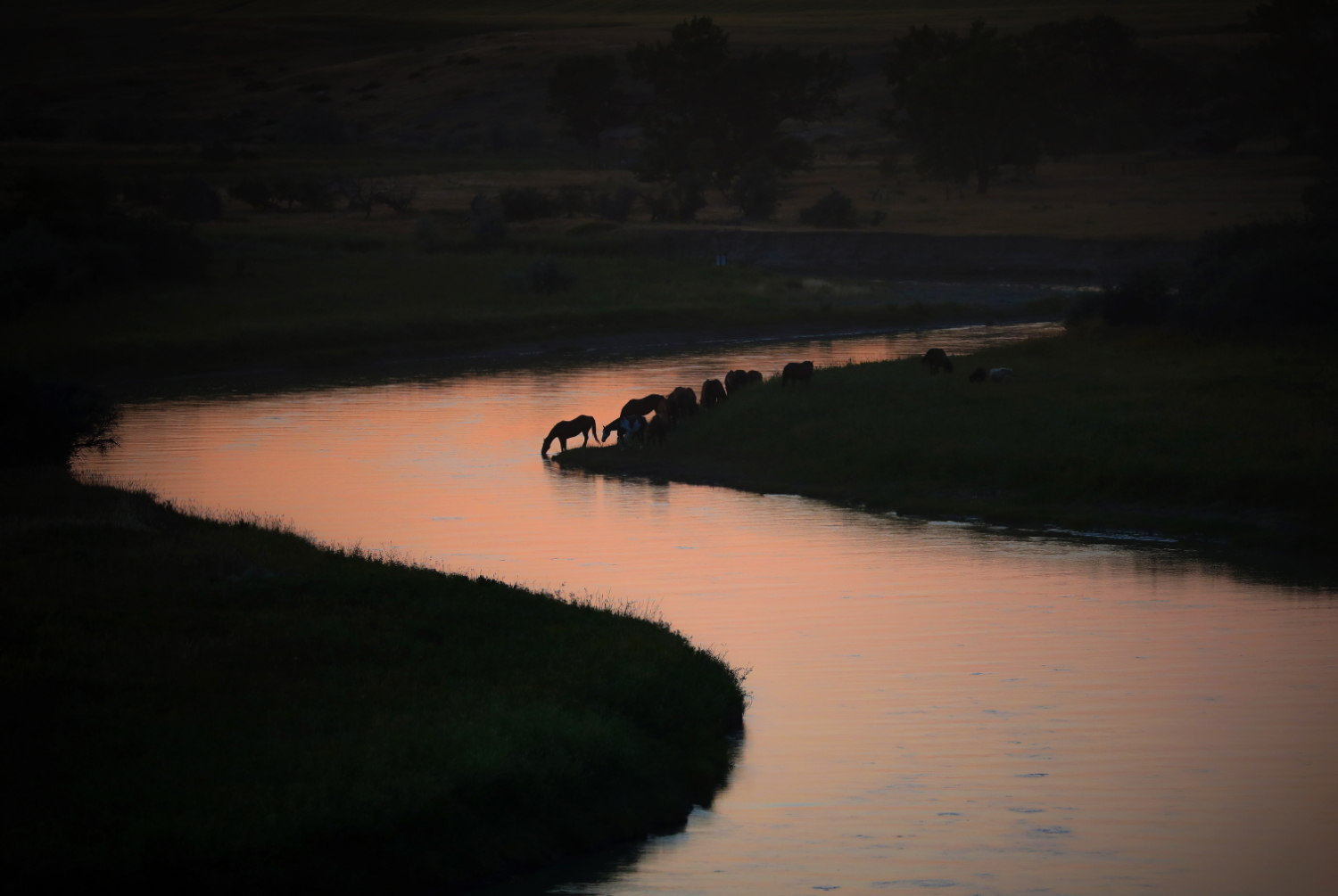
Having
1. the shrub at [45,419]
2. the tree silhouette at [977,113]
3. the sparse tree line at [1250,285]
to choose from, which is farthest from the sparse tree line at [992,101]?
the shrub at [45,419]

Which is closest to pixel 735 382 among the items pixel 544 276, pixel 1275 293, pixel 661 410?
pixel 661 410

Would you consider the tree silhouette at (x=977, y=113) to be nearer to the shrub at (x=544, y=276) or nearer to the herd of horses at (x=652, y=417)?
the shrub at (x=544, y=276)

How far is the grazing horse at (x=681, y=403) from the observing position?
3434cm

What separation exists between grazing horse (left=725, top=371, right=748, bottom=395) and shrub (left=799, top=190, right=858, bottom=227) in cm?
4688

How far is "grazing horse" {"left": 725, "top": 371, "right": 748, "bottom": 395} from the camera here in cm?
3725

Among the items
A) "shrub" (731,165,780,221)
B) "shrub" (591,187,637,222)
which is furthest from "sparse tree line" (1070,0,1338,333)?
"shrub" (591,187,637,222)

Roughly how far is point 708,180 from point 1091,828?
94944 millimetres

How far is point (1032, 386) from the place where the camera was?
3334 cm

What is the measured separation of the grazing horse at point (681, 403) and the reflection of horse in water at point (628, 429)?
908 mm

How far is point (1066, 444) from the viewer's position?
27859 millimetres

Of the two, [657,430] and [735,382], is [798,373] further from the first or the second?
[657,430]

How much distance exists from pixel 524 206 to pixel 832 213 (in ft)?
54.5

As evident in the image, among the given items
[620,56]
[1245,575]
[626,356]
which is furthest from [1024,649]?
[620,56]

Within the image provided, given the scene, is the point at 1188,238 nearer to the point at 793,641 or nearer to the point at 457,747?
the point at 793,641
